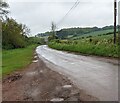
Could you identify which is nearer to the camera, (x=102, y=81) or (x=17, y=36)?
(x=102, y=81)

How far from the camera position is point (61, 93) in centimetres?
976

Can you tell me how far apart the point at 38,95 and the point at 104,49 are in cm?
1945

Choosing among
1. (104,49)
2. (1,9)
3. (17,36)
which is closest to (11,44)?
(17,36)

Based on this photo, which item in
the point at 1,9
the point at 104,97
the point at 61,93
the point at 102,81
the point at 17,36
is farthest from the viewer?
the point at 17,36

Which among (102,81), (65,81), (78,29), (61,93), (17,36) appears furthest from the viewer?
(78,29)

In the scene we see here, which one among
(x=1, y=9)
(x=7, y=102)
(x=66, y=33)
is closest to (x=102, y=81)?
(x=7, y=102)

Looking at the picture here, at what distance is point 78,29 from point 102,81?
105m

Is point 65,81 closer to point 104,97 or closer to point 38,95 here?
point 38,95

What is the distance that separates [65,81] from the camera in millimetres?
12172

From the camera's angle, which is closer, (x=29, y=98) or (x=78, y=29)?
(x=29, y=98)

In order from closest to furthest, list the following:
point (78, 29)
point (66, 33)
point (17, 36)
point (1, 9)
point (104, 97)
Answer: point (104, 97), point (1, 9), point (17, 36), point (78, 29), point (66, 33)

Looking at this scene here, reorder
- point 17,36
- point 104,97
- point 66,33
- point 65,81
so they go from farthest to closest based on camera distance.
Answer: point 66,33 → point 17,36 → point 65,81 → point 104,97

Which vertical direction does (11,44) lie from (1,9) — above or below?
below

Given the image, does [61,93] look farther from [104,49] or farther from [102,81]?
[104,49]
